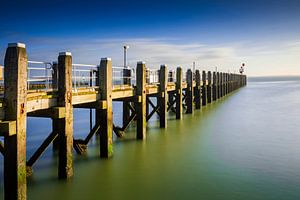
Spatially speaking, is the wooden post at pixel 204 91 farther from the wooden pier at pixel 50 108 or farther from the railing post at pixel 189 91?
the wooden pier at pixel 50 108

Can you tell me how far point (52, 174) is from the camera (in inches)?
406

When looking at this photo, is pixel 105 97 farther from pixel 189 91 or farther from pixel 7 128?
pixel 189 91

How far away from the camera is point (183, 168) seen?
36.7ft

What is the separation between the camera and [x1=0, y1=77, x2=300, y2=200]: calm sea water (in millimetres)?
8891

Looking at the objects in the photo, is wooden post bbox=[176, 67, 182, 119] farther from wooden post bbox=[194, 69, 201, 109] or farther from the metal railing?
wooden post bbox=[194, 69, 201, 109]

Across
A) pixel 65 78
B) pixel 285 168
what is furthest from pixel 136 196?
pixel 285 168

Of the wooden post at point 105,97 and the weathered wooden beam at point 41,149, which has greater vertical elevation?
the wooden post at point 105,97

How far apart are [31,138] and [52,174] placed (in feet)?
24.5

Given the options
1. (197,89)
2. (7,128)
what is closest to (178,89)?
(197,89)

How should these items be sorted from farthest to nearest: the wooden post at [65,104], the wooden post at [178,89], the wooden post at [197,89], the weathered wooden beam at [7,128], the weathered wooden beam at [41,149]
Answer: the wooden post at [197,89]
the wooden post at [178,89]
the weathered wooden beam at [41,149]
the wooden post at [65,104]
the weathered wooden beam at [7,128]

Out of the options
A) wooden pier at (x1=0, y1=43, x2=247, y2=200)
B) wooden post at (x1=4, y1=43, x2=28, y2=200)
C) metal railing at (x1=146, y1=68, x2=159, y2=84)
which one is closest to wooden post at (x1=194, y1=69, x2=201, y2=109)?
metal railing at (x1=146, y1=68, x2=159, y2=84)

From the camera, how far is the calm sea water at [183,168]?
8.89 meters

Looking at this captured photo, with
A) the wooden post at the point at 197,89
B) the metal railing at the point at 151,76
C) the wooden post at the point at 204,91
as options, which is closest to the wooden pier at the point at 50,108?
the metal railing at the point at 151,76

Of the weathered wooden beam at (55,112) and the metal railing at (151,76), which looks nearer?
the weathered wooden beam at (55,112)
